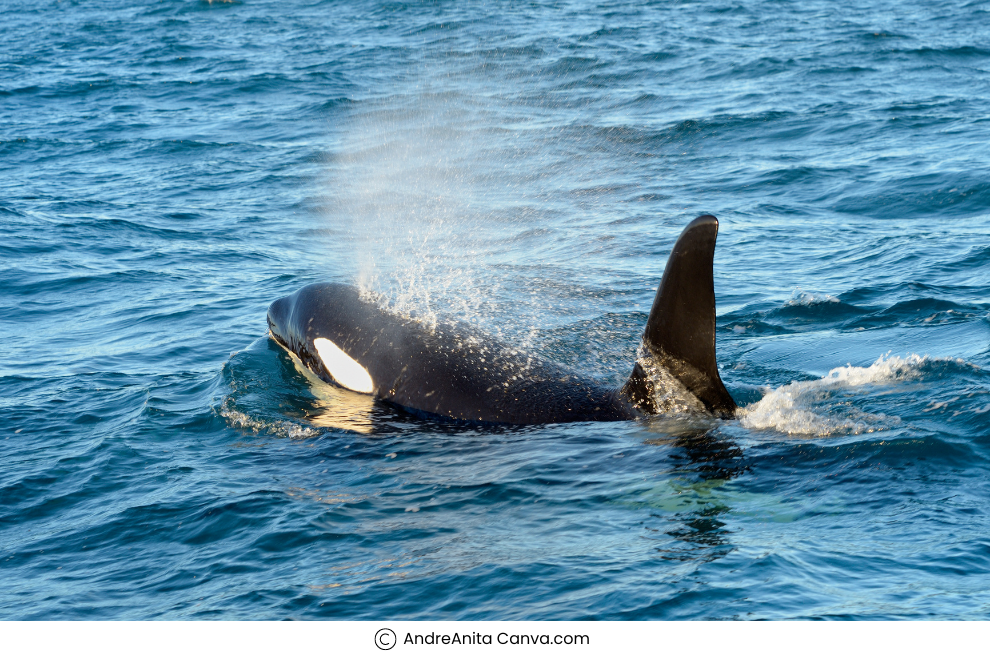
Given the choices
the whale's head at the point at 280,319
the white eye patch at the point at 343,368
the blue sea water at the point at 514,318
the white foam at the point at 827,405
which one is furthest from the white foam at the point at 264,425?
the white foam at the point at 827,405

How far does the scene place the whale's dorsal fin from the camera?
22.6ft

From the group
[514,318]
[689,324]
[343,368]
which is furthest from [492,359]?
[514,318]

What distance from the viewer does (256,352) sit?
11016 millimetres

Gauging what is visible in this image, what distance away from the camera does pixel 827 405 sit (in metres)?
8.58

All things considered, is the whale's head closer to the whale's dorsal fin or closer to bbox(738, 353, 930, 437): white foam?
the whale's dorsal fin

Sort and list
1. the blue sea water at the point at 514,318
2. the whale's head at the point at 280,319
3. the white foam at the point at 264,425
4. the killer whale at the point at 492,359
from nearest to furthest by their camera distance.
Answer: the blue sea water at the point at 514,318 < the killer whale at the point at 492,359 < the white foam at the point at 264,425 < the whale's head at the point at 280,319

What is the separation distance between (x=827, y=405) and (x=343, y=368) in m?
4.51

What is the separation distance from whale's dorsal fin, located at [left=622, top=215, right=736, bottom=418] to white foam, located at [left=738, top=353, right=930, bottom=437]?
37 centimetres

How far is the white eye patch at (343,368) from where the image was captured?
Result: 952 cm

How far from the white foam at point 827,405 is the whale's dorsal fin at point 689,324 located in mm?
375

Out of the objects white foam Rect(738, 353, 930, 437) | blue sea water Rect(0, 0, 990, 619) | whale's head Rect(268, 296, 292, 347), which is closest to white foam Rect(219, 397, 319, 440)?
blue sea water Rect(0, 0, 990, 619)

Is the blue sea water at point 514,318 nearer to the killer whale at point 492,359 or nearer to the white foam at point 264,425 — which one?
the white foam at point 264,425

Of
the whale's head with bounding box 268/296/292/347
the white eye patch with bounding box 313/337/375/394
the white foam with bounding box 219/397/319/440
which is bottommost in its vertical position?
the white foam with bounding box 219/397/319/440

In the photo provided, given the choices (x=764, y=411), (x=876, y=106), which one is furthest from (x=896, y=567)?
(x=876, y=106)
